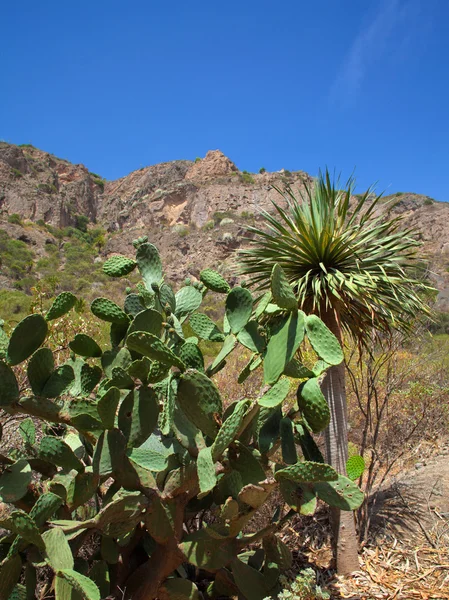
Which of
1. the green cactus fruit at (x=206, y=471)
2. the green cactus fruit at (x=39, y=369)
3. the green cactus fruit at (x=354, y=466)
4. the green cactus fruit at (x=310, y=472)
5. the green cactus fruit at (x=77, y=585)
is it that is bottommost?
the green cactus fruit at (x=77, y=585)

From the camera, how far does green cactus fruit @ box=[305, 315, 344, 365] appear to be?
200cm

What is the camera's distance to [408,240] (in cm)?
449

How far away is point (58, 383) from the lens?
2277 millimetres

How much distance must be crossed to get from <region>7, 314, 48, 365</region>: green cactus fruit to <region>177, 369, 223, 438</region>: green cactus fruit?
703 millimetres

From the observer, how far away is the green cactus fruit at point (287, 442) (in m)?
2.31

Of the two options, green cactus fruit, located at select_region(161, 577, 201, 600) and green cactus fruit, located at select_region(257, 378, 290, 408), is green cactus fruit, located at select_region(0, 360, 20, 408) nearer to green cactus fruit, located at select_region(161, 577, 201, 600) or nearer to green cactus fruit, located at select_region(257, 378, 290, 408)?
green cactus fruit, located at select_region(257, 378, 290, 408)

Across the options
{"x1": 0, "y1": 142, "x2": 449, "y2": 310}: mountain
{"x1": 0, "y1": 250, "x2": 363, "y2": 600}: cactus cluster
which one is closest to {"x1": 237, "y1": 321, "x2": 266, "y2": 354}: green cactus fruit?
{"x1": 0, "y1": 250, "x2": 363, "y2": 600}: cactus cluster

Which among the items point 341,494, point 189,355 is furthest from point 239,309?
point 341,494

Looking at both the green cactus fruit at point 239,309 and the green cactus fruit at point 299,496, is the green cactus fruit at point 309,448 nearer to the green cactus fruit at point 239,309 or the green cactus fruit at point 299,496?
the green cactus fruit at point 299,496

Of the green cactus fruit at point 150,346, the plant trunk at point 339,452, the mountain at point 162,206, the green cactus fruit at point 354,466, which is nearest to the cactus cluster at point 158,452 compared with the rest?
the green cactus fruit at point 150,346

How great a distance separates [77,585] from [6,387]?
0.86 meters

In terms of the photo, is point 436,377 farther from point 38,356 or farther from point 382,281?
point 38,356

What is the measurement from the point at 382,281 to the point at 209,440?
227 cm

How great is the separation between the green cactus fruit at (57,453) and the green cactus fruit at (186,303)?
899 mm
